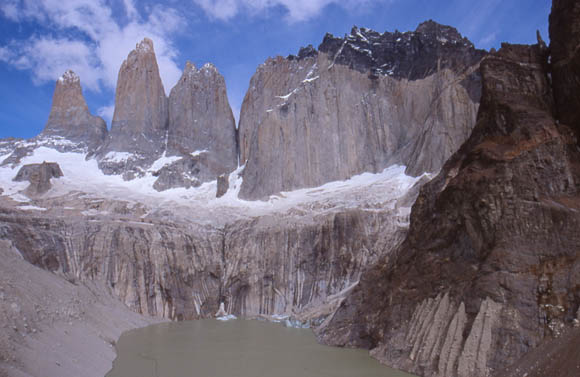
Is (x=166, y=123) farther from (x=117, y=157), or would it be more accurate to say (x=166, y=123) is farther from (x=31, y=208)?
(x=31, y=208)

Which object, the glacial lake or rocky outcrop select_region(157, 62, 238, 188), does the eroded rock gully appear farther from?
rocky outcrop select_region(157, 62, 238, 188)

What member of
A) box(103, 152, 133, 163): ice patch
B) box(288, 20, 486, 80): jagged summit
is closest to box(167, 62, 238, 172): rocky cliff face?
box(103, 152, 133, 163): ice patch

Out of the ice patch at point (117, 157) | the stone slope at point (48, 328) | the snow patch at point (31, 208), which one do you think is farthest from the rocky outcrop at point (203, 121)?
the stone slope at point (48, 328)

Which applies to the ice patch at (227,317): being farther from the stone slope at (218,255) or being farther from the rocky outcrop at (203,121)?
the rocky outcrop at (203,121)

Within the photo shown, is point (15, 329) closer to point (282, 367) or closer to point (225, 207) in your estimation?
point (282, 367)

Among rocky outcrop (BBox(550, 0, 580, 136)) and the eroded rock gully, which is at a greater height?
rocky outcrop (BBox(550, 0, 580, 136))
